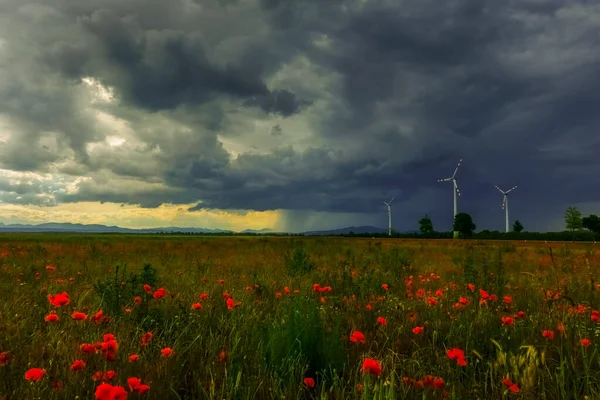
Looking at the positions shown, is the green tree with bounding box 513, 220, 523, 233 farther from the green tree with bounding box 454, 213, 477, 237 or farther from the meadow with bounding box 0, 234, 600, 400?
the meadow with bounding box 0, 234, 600, 400

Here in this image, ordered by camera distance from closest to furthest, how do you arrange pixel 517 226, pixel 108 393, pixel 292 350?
pixel 108 393, pixel 292 350, pixel 517 226

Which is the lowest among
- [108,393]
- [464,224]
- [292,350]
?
[292,350]

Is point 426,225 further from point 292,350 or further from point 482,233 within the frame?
point 292,350

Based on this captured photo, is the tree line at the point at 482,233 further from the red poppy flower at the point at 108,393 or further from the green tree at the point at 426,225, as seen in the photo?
the red poppy flower at the point at 108,393

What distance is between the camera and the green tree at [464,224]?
116m

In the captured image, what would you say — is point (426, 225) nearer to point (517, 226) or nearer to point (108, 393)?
point (517, 226)

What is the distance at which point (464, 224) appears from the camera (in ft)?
385

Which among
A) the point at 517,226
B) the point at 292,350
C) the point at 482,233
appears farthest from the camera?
the point at 517,226

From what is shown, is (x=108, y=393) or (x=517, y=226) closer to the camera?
(x=108, y=393)

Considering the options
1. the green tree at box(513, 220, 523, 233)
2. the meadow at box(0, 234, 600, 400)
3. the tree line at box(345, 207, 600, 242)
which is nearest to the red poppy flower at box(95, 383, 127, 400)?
the meadow at box(0, 234, 600, 400)

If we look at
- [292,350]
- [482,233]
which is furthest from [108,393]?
→ [482,233]

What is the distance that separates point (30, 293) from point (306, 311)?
4565 millimetres

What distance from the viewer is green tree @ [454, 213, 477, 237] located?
11575 cm

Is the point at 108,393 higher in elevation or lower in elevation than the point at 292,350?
higher
